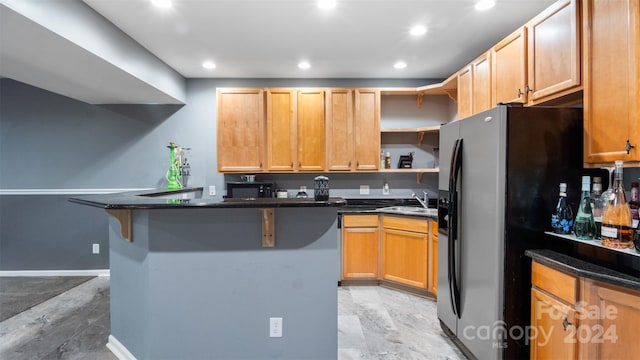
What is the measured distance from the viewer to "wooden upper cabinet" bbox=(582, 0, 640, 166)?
140 centimetres

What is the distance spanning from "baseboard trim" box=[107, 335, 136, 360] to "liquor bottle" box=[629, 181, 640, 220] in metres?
3.13

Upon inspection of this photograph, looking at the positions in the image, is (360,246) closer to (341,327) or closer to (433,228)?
(433,228)

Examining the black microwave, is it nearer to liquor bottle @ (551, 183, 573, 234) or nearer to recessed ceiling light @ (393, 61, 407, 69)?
recessed ceiling light @ (393, 61, 407, 69)

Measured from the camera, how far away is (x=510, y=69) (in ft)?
7.39

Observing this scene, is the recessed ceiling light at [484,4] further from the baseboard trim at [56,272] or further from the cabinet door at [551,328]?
the baseboard trim at [56,272]

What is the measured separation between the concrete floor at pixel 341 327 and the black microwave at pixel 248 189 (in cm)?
149

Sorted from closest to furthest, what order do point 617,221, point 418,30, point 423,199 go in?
point 617,221 < point 418,30 < point 423,199

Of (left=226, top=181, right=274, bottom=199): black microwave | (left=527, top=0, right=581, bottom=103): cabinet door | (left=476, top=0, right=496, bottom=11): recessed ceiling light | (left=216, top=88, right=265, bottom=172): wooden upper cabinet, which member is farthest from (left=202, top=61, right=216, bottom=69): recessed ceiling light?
(left=527, top=0, right=581, bottom=103): cabinet door

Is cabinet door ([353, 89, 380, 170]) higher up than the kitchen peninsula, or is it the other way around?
cabinet door ([353, 89, 380, 170])

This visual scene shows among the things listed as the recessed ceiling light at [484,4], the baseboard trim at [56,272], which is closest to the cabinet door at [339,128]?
the recessed ceiling light at [484,4]

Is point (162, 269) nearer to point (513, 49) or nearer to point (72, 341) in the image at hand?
point (72, 341)

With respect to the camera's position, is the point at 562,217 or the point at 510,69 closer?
the point at 562,217

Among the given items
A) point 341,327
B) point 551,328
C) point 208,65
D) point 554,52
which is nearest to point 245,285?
point 341,327

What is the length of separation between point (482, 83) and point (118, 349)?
3.63 m
